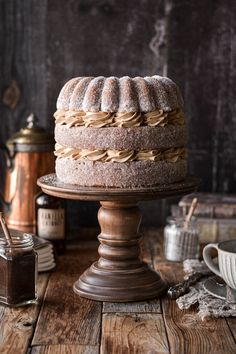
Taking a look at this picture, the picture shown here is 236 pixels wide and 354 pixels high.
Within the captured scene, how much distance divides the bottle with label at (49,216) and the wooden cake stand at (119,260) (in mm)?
277

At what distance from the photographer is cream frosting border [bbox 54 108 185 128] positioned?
1525 mm

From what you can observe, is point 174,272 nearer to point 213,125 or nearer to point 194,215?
point 194,215

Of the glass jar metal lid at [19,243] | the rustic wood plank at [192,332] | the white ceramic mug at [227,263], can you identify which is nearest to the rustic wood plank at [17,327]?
the glass jar metal lid at [19,243]

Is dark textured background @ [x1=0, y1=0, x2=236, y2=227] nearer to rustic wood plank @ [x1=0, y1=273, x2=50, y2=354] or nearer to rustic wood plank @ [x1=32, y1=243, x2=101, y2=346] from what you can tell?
rustic wood plank @ [x1=32, y1=243, x2=101, y2=346]

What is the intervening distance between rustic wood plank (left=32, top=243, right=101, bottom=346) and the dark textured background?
60cm

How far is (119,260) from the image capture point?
164 cm

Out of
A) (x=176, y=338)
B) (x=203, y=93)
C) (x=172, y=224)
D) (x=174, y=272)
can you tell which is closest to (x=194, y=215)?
(x=172, y=224)

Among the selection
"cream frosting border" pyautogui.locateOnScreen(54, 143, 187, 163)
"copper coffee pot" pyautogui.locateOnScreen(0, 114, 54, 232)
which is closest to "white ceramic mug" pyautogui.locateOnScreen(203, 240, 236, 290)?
"cream frosting border" pyautogui.locateOnScreen(54, 143, 187, 163)

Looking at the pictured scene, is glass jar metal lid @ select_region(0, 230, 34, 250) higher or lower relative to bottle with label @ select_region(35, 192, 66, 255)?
higher

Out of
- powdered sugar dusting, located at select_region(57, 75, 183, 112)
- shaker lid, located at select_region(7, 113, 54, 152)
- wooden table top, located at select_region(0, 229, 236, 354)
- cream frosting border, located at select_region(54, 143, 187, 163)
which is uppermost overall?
powdered sugar dusting, located at select_region(57, 75, 183, 112)

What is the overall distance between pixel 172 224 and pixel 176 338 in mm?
594

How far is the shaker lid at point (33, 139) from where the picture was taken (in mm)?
2008

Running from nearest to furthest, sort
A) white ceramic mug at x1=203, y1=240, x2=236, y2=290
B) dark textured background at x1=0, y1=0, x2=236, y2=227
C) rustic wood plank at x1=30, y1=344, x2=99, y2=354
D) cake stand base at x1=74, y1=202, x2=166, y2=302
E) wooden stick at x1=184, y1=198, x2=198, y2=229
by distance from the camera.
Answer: rustic wood plank at x1=30, y1=344, x2=99, y2=354, white ceramic mug at x1=203, y1=240, x2=236, y2=290, cake stand base at x1=74, y1=202, x2=166, y2=302, wooden stick at x1=184, y1=198, x2=198, y2=229, dark textured background at x1=0, y1=0, x2=236, y2=227

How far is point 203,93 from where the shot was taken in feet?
7.29
